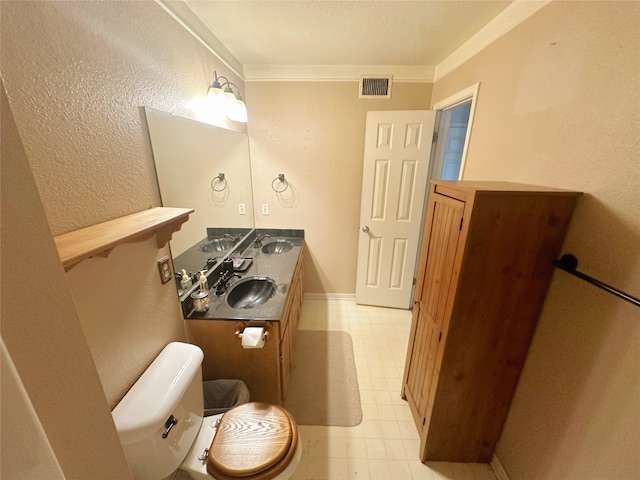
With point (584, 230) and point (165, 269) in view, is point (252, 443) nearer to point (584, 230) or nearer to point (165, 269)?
point (165, 269)

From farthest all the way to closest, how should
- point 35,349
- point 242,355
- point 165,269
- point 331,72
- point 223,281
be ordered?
point 331,72, point 223,281, point 242,355, point 165,269, point 35,349

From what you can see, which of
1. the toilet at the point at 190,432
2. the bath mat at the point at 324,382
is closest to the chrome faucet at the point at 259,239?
the bath mat at the point at 324,382

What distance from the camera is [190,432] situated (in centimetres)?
109

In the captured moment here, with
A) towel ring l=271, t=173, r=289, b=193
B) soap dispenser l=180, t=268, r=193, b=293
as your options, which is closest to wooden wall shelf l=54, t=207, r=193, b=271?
soap dispenser l=180, t=268, r=193, b=293

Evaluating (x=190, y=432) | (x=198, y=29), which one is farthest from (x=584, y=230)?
(x=198, y=29)

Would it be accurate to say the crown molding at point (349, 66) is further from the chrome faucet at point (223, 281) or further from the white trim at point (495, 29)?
the chrome faucet at point (223, 281)

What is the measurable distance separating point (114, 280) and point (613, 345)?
1.73 metres

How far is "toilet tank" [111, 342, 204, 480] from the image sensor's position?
839mm

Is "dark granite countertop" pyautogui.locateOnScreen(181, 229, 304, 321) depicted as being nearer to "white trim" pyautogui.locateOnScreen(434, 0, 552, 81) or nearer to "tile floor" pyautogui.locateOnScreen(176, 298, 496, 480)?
"tile floor" pyautogui.locateOnScreen(176, 298, 496, 480)

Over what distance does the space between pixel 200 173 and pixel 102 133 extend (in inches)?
30.8

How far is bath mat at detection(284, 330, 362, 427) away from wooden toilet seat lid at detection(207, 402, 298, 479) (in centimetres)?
56

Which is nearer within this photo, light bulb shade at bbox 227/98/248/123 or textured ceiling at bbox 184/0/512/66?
textured ceiling at bbox 184/0/512/66

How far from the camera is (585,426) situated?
0.90 m

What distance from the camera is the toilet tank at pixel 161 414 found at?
84cm
